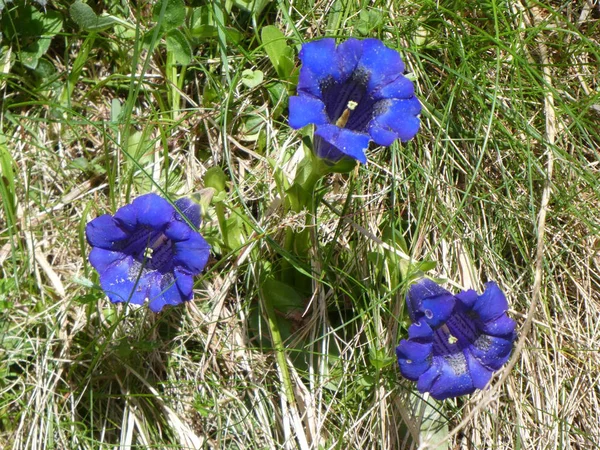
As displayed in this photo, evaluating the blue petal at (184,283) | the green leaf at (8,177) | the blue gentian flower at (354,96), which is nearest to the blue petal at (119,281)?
the blue petal at (184,283)

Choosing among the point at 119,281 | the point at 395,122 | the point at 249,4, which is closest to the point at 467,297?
the point at 395,122

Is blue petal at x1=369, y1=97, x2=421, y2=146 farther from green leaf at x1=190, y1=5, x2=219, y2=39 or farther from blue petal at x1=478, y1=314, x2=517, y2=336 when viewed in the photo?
green leaf at x1=190, y1=5, x2=219, y2=39

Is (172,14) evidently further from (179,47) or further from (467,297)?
(467,297)

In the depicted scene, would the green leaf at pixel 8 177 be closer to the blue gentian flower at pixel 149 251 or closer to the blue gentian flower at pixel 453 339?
the blue gentian flower at pixel 149 251

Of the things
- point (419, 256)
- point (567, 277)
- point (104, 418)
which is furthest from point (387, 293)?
point (104, 418)

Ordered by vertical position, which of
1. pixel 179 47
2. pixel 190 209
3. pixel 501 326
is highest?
pixel 179 47

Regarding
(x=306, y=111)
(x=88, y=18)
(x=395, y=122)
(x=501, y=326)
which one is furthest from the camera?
(x=88, y=18)

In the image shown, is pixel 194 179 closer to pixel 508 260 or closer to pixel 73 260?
pixel 73 260
